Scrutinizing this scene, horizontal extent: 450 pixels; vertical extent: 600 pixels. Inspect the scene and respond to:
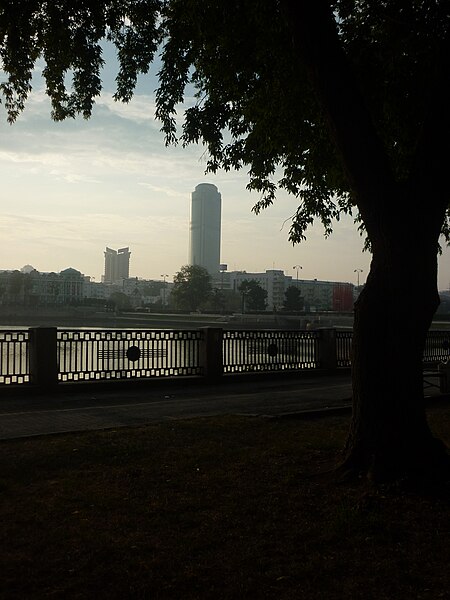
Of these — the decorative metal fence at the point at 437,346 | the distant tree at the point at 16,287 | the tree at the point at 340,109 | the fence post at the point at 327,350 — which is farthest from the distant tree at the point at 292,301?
the tree at the point at 340,109

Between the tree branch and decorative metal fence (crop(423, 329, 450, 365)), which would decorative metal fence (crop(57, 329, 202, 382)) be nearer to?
the tree branch

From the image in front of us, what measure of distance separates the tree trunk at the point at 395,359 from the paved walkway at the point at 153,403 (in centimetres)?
405

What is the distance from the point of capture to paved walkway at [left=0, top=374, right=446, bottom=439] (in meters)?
9.26

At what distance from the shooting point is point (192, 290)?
12925cm

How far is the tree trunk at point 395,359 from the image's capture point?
5.62 metres

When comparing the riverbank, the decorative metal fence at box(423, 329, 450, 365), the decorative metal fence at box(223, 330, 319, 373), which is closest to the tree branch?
the decorative metal fence at box(223, 330, 319, 373)

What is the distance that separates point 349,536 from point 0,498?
9.48 feet

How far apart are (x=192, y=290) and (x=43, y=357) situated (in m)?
116

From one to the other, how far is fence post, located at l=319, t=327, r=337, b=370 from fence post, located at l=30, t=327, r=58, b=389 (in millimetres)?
8289

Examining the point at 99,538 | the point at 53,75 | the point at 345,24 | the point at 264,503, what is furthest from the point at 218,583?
the point at 53,75

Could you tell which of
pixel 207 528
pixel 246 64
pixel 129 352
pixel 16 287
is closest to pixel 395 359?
pixel 207 528

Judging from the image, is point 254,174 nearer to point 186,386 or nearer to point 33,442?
point 186,386

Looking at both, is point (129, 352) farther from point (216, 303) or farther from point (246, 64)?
point (216, 303)

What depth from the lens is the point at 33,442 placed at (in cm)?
745
